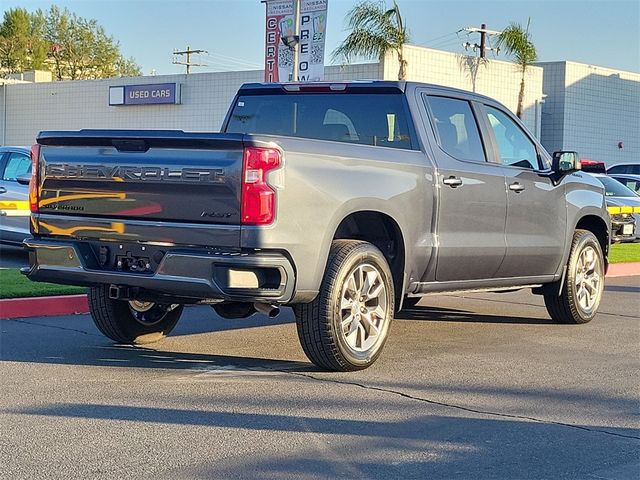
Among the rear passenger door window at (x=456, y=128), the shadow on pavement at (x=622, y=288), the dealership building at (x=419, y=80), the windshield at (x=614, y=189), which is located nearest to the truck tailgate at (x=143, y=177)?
the rear passenger door window at (x=456, y=128)

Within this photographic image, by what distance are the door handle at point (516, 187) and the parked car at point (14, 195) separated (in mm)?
8135

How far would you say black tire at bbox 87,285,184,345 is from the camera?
7999mm

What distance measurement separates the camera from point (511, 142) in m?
9.27

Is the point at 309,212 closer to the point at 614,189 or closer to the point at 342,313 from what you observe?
the point at 342,313

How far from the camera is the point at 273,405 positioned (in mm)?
6266

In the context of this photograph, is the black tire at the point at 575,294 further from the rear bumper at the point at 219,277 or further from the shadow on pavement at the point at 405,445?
the rear bumper at the point at 219,277

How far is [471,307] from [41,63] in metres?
66.8

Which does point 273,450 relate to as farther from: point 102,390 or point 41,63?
point 41,63

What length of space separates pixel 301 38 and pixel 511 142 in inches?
293

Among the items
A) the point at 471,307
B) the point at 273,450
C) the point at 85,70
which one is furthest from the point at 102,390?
the point at 85,70

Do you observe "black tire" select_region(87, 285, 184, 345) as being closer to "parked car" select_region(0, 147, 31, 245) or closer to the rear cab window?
the rear cab window

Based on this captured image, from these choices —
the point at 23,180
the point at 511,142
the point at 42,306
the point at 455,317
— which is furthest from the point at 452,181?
the point at 23,180

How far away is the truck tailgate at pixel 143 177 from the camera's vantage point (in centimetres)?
651

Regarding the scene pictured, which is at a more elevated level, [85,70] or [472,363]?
[85,70]
